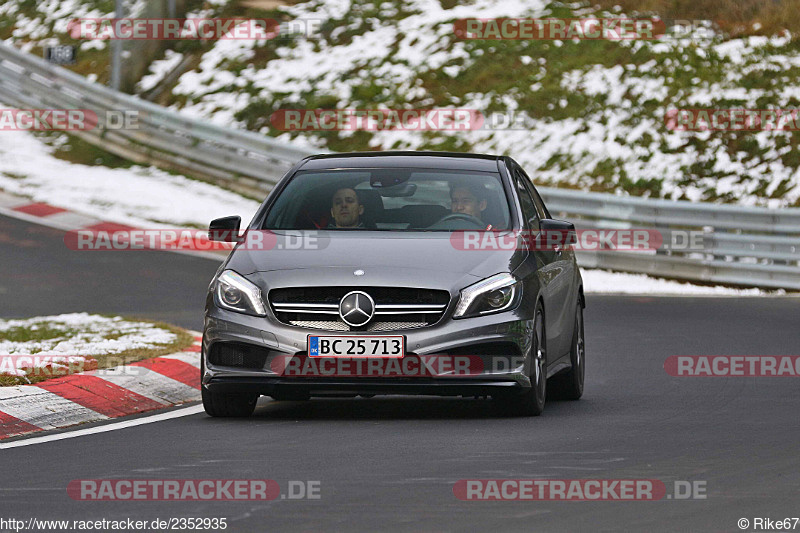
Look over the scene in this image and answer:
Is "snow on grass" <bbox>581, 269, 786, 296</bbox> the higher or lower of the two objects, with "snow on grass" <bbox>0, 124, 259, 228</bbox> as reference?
higher

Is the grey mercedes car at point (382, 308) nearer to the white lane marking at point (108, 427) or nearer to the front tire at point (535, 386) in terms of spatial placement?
the front tire at point (535, 386)

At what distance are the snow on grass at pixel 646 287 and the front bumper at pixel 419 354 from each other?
36.1 ft

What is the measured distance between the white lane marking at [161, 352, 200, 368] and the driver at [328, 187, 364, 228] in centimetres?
206

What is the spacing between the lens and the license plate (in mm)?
9547

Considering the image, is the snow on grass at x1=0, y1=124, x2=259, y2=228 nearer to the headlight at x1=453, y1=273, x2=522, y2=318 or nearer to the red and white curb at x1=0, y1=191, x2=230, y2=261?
the red and white curb at x1=0, y1=191, x2=230, y2=261

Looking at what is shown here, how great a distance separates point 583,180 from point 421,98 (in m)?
5.47

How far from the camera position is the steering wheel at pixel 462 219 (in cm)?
1056

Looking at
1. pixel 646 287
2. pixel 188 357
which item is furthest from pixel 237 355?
pixel 646 287

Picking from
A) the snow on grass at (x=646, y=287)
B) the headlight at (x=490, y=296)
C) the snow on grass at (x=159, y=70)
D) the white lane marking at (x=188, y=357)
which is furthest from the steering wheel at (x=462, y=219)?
the snow on grass at (x=159, y=70)

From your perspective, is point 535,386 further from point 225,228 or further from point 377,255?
point 225,228

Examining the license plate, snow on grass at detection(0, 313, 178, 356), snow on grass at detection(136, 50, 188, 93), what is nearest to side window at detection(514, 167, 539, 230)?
the license plate

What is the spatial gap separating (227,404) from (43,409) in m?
1.05

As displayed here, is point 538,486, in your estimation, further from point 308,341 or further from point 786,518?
point 308,341

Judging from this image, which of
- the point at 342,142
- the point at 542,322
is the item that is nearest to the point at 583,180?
the point at 342,142
